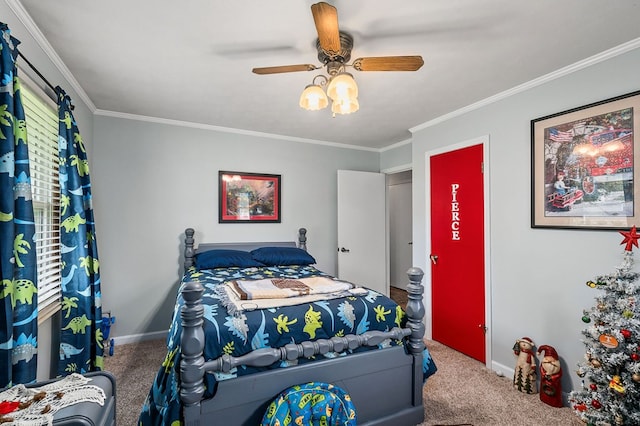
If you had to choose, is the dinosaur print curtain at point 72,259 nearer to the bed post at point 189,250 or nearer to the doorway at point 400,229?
the bed post at point 189,250

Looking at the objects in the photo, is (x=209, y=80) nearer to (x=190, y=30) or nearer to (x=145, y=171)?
(x=190, y=30)

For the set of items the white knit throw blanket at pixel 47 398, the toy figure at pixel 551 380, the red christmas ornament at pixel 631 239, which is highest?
the red christmas ornament at pixel 631 239

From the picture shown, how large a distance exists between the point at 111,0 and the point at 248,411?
2.33m

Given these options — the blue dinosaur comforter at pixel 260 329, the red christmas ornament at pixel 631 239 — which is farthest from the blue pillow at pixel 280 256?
the red christmas ornament at pixel 631 239

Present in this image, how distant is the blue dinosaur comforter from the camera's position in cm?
157

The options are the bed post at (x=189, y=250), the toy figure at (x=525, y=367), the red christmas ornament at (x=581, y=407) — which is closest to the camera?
the red christmas ornament at (x=581, y=407)

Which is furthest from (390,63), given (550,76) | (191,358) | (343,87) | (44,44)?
(44,44)

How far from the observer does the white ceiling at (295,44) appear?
1.68 metres

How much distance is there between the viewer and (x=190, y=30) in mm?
1873

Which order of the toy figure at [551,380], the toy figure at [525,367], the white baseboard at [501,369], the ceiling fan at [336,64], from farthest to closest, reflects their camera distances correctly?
the white baseboard at [501,369] → the toy figure at [525,367] → the toy figure at [551,380] → the ceiling fan at [336,64]

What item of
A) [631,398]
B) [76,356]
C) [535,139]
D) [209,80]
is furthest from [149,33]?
[631,398]

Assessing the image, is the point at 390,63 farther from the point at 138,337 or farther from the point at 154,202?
the point at 138,337

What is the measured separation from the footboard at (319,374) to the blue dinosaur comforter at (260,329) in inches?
1.6

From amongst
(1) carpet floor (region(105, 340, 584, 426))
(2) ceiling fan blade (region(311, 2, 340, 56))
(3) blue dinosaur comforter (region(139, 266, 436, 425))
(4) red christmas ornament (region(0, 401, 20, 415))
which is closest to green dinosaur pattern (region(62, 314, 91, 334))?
(1) carpet floor (region(105, 340, 584, 426))
